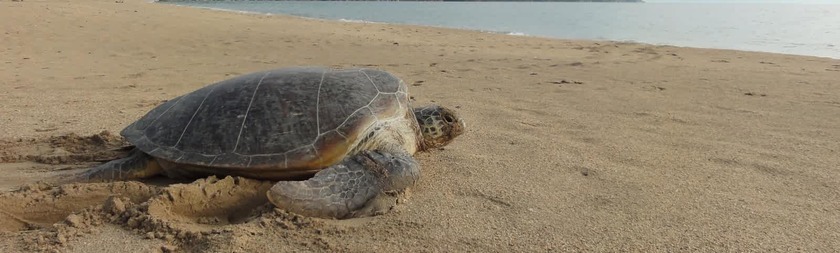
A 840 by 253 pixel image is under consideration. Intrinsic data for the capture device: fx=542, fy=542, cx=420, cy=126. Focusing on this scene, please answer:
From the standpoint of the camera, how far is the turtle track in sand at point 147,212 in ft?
7.19

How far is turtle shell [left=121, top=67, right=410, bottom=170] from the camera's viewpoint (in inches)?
110

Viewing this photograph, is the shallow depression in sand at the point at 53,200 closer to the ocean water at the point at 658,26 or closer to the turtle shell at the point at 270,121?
the turtle shell at the point at 270,121

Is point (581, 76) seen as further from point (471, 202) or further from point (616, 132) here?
point (471, 202)

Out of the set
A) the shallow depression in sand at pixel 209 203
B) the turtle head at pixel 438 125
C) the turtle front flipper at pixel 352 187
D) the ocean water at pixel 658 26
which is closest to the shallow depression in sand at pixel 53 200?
the shallow depression in sand at pixel 209 203

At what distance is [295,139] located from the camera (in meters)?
2.82

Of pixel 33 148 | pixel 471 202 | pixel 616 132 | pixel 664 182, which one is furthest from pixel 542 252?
pixel 33 148

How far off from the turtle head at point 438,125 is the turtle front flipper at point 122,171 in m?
1.53

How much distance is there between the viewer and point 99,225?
2.29 metres

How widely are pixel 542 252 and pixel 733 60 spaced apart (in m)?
8.26

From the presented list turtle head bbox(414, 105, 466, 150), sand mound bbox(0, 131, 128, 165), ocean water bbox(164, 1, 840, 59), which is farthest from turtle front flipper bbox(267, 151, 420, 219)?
ocean water bbox(164, 1, 840, 59)

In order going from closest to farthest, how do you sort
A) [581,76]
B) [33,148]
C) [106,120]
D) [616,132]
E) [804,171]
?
[804,171] < [33,148] < [616,132] < [106,120] < [581,76]

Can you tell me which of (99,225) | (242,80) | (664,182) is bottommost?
(99,225)

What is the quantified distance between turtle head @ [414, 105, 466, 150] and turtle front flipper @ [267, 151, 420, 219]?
54cm

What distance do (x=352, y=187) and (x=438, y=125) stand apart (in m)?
0.96
